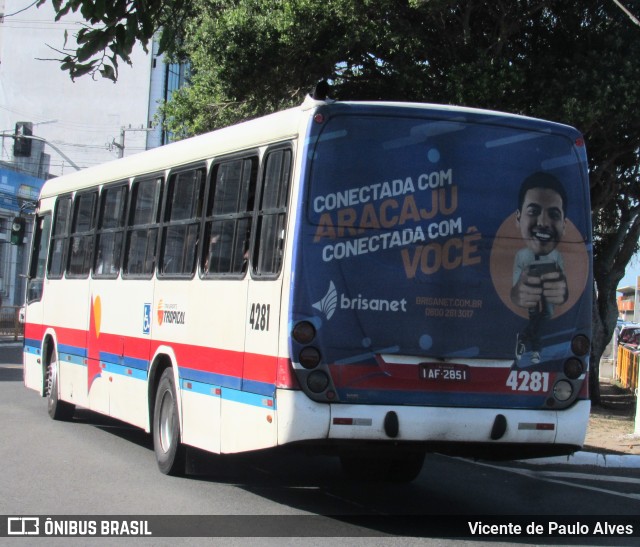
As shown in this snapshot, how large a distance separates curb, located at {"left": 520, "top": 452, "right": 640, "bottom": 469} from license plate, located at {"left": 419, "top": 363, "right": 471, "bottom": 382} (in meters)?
5.03

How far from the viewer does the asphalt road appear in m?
8.18

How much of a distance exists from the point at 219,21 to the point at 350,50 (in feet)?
7.52

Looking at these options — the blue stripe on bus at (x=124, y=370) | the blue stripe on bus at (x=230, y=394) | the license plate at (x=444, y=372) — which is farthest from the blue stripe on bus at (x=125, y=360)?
the license plate at (x=444, y=372)

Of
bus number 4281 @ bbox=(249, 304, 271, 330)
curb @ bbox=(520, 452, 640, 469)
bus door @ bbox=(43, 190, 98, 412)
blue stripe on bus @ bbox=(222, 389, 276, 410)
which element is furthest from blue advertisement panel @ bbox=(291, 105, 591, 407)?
bus door @ bbox=(43, 190, 98, 412)

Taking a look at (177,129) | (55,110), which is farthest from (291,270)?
(55,110)

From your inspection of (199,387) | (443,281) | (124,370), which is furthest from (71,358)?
(443,281)

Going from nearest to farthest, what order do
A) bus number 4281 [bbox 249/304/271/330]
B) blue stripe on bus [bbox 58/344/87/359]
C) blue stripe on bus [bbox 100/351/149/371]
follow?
bus number 4281 [bbox 249/304/271/330] < blue stripe on bus [bbox 100/351/149/371] < blue stripe on bus [bbox 58/344/87/359]

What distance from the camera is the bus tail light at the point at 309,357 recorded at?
301 inches

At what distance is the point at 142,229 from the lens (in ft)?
37.0

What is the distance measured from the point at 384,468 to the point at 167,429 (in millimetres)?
2233

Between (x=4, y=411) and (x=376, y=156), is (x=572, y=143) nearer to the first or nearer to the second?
(x=376, y=156)

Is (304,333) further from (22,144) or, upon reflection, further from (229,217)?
(22,144)

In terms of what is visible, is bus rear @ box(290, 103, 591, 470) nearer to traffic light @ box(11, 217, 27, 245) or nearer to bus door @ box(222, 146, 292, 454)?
bus door @ box(222, 146, 292, 454)

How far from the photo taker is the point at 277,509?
343 inches
